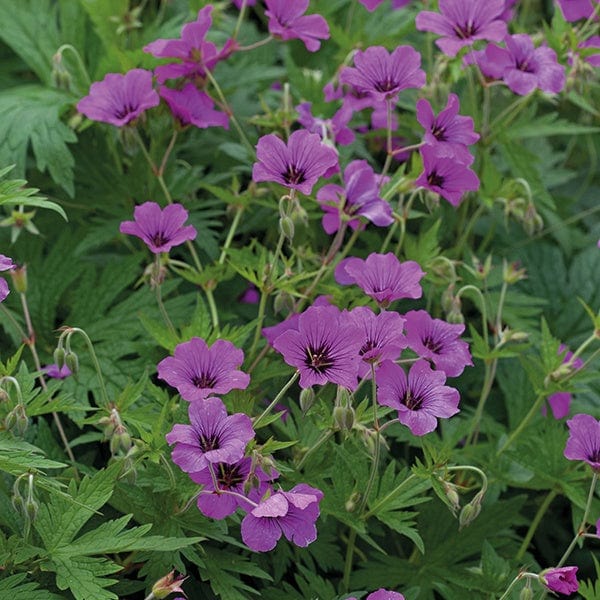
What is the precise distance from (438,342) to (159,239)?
433 millimetres

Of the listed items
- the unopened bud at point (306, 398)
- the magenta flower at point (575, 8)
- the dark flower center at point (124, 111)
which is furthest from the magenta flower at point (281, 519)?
the magenta flower at point (575, 8)

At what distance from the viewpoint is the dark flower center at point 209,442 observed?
1217 millimetres

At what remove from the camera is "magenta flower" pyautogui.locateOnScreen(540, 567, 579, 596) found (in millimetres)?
1191

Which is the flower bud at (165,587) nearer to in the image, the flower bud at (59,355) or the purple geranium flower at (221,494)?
the purple geranium flower at (221,494)

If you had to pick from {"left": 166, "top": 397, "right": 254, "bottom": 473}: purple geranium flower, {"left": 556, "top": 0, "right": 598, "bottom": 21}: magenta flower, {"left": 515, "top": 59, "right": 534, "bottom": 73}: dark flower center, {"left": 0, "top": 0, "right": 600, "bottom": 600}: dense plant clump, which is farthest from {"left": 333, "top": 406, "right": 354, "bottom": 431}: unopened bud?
{"left": 556, "top": 0, "right": 598, "bottom": 21}: magenta flower

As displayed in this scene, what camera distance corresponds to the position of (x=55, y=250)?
1.85 meters

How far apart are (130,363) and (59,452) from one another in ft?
0.72

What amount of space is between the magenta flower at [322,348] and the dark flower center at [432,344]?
197mm

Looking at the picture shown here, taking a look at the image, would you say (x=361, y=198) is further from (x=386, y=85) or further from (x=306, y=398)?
(x=306, y=398)

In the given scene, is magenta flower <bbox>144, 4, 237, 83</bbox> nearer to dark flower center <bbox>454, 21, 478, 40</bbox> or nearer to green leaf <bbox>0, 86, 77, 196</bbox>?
green leaf <bbox>0, 86, 77, 196</bbox>

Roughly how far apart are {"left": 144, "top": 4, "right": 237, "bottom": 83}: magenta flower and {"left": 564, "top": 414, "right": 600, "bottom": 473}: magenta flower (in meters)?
0.90

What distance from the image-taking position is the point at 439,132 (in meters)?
1.54

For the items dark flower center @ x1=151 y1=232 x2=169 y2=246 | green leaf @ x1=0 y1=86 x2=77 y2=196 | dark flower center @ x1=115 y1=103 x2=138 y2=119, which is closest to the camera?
dark flower center @ x1=151 y1=232 x2=169 y2=246

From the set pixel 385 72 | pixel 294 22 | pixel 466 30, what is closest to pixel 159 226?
pixel 385 72
